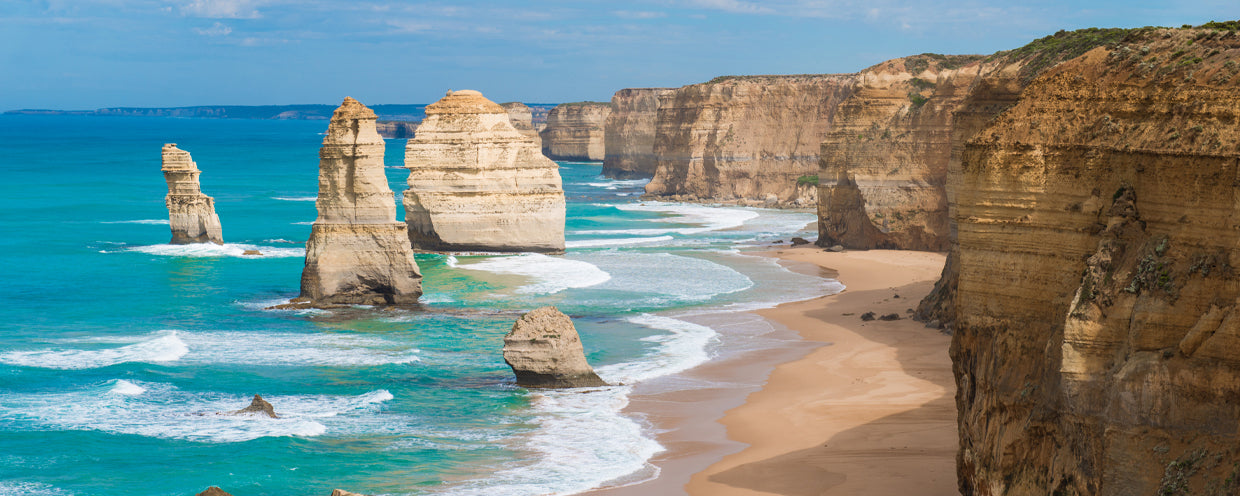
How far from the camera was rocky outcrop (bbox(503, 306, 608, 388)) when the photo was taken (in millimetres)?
22328

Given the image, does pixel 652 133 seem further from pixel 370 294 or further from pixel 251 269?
pixel 370 294

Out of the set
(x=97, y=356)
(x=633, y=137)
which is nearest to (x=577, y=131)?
(x=633, y=137)

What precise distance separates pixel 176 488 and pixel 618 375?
9.94 metres

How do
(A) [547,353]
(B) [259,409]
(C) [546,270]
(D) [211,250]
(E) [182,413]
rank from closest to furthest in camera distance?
(B) [259,409] < (E) [182,413] < (A) [547,353] < (C) [546,270] < (D) [211,250]

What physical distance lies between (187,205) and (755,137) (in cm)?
4474

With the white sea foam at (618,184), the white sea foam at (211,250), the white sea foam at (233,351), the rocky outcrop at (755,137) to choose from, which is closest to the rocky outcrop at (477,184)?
the white sea foam at (211,250)

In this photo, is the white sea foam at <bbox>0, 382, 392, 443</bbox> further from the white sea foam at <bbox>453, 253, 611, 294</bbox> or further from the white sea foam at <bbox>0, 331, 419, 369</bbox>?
the white sea foam at <bbox>453, 253, 611, 294</bbox>

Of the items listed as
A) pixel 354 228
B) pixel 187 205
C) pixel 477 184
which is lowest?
pixel 187 205

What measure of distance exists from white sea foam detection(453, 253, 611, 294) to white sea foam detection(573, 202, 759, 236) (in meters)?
14.3

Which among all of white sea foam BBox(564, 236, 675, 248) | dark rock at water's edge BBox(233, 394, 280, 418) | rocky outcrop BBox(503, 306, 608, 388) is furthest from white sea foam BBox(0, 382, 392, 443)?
white sea foam BBox(564, 236, 675, 248)

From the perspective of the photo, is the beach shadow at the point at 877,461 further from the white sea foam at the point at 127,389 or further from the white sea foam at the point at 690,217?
the white sea foam at the point at 690,217

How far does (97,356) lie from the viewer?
26188 mm

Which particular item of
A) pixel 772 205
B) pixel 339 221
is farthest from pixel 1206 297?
pixel 772 205

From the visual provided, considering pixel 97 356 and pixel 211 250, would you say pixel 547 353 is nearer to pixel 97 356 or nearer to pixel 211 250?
pixel 97 356
